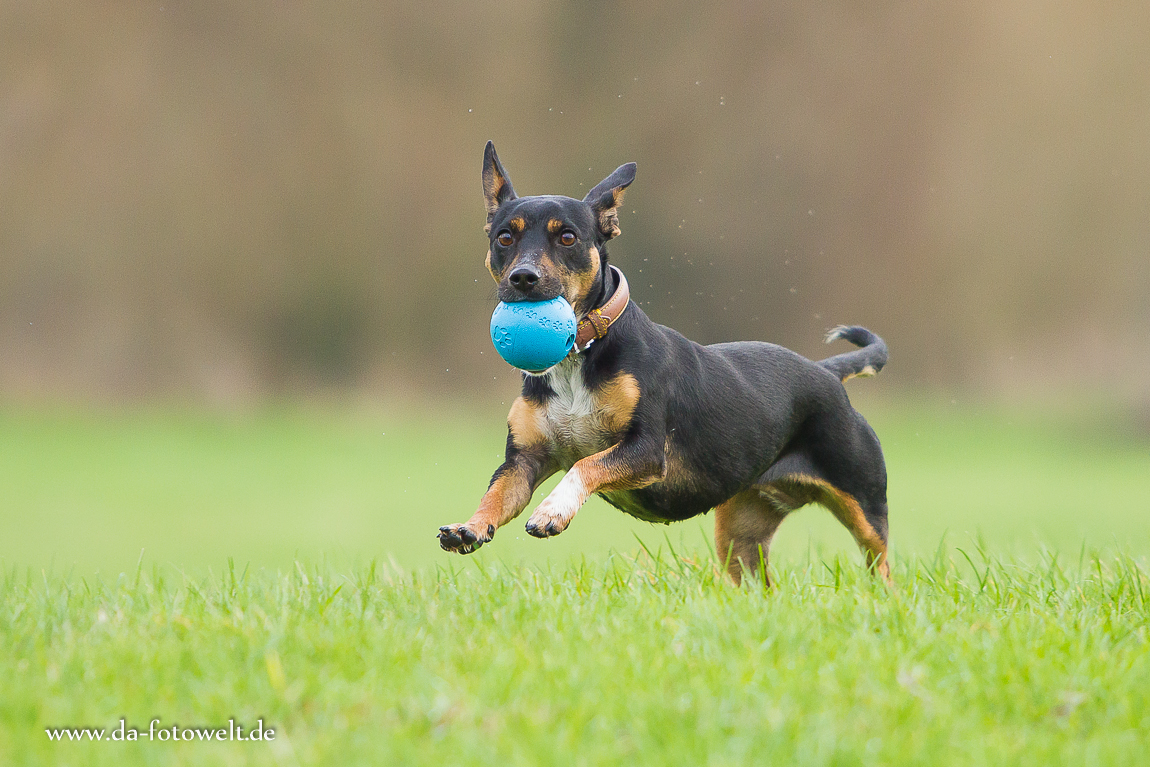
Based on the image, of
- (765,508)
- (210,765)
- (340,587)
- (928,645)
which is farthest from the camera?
(765,508)

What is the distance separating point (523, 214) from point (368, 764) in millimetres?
2590

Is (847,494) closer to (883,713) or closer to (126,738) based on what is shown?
(883,713)

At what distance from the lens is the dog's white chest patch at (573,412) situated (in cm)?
448

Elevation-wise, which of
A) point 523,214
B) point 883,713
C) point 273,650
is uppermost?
point 523,214

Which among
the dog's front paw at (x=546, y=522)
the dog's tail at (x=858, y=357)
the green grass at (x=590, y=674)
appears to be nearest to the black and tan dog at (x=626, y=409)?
the dog's front paw at (x=546, y=522)

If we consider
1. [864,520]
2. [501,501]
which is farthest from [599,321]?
[864,520]

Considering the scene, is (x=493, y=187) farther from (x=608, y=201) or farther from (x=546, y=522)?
(x=546, y=522)

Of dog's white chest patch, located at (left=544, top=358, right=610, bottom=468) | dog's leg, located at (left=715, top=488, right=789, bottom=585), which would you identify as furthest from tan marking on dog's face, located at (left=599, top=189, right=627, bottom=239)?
dog's leg, located at (left=715, top=488, right=789, bottom=585)

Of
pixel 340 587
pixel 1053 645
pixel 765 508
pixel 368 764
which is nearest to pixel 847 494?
pixel 765 508

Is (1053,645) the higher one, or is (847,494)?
(847,494)

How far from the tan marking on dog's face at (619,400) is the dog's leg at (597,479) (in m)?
0.08

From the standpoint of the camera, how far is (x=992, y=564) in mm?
5125

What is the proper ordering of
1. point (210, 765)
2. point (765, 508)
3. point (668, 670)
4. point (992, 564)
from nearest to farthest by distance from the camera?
point (210, 765) < point (668, 670) < point (992, 564) < point (765, 508)

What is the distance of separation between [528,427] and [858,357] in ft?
6.74
